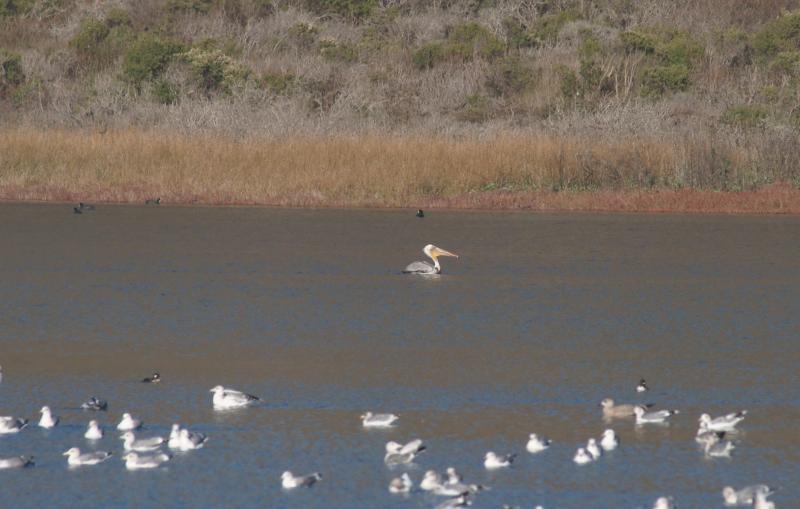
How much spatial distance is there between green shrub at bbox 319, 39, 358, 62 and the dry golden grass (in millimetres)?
10319

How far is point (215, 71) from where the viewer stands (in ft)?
107

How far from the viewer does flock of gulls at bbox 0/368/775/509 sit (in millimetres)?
7219

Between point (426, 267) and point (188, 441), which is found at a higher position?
point (188, 441)

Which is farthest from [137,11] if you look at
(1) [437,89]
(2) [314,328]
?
(2) [314,328]

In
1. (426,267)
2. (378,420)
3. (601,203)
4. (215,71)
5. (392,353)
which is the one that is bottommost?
(601,203)

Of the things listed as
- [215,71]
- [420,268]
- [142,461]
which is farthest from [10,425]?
[215,71]

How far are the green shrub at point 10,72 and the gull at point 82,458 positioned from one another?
89.0 ft

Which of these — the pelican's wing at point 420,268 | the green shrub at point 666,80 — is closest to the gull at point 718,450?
the pelican's wing at point 420,268

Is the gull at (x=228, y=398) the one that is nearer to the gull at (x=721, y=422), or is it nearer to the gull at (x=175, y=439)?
the gull at (x=175, y=439)

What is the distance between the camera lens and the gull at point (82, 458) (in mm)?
7789

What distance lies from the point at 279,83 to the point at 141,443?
25108mm

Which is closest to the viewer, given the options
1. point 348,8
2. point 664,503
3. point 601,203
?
point 664,503

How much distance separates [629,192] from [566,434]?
52.3 feet

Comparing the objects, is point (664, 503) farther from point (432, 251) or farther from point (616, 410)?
point (432, 251)
